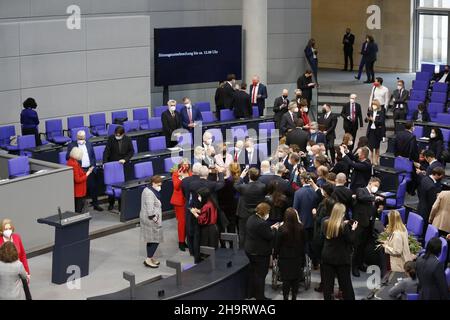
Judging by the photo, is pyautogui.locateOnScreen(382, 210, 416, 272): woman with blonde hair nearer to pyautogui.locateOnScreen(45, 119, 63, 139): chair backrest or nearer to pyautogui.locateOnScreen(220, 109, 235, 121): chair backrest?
pyautogui.locateOnScreen(220, 109, 235, 121): chair backrest

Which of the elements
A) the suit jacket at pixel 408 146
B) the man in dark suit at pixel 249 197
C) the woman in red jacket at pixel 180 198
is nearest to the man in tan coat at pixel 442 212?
the man in dark suit at pixel 249 197

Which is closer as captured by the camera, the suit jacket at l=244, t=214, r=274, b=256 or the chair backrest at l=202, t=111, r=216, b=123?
the suit jacket at l=244, t=214, r=274, b=256

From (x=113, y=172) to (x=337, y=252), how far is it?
18.5 ft

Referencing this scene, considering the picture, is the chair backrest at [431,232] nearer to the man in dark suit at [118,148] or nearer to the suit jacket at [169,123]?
the man in dark suit at [118,148]

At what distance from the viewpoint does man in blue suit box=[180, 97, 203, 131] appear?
1953 cm

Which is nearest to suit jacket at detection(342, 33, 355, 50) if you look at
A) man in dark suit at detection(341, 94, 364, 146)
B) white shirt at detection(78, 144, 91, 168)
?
man in dark suit at detection(341, 94, 364, 146)

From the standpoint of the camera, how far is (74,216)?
13.2 m

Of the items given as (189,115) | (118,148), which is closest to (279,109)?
(189,115)

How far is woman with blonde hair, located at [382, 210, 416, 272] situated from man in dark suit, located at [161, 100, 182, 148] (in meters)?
8.16

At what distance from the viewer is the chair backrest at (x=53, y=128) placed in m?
19.8

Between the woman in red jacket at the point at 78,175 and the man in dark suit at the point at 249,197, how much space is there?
132 inches

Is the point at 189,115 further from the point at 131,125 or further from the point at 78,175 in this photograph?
the point at 78,175

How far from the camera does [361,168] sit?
15000 millimetres

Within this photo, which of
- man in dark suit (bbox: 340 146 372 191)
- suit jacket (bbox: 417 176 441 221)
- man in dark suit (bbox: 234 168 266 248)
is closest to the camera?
man in dark suit (bbox: 234 168 266 248)
